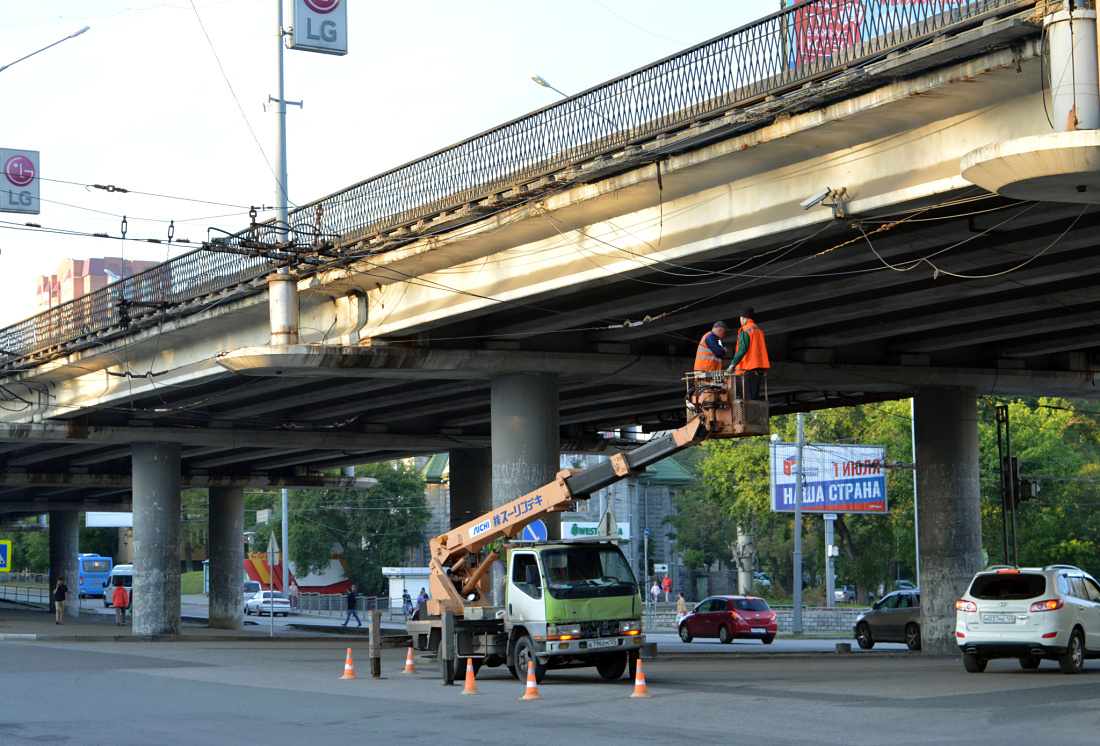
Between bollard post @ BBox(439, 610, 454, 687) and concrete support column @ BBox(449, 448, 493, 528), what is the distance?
910 inches

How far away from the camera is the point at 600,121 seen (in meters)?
21.6

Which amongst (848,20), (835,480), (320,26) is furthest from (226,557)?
(848,20)

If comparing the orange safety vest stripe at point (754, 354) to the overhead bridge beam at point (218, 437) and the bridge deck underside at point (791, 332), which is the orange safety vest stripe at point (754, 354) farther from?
the overhead bridge beam at point (218, 437)

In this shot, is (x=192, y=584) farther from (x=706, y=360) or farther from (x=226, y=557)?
(x=706, y=360)

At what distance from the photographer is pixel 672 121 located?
1969 centimetres

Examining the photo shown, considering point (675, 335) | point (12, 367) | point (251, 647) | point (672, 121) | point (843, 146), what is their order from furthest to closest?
point (12, 367), point (251, 647), point (675, 335), point (672, 121), point (843, 146)

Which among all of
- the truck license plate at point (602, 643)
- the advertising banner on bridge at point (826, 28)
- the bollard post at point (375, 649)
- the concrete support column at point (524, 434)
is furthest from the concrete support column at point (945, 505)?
the advertising banner on bridge at point (826, 28)

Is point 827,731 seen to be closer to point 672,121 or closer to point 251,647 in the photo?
point 672,121

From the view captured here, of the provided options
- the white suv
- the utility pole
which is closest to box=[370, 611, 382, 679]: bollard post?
the white suv

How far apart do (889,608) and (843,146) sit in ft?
73.5

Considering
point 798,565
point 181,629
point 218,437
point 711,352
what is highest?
point 218,437

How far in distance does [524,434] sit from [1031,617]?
1144 cm

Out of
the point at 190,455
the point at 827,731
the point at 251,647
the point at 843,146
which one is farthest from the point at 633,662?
the point at 190,455

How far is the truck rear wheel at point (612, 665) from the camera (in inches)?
811
